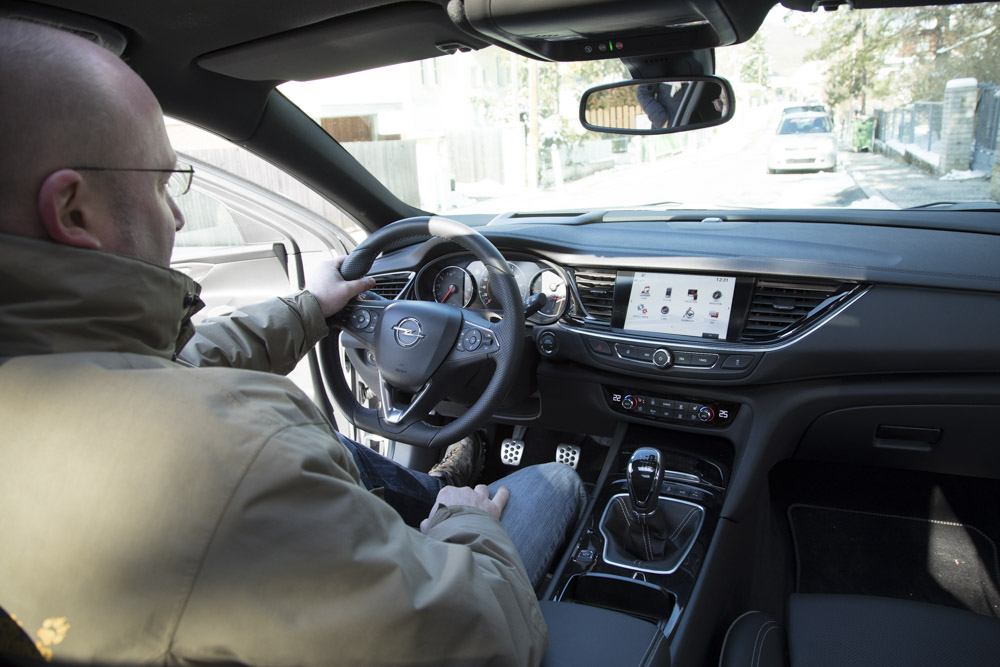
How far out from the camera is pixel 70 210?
93 centimetres

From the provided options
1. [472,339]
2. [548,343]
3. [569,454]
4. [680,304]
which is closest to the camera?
[472,339]

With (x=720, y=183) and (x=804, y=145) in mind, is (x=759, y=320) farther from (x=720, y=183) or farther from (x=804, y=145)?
(x=804, y=145)

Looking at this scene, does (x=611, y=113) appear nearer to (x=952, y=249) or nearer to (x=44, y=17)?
(x=952, y=249)

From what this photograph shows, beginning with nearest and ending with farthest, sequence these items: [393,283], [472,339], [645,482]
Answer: [645,482]
[472,339]
[393,283]

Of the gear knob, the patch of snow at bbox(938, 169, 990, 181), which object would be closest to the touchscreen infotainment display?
the gear knob

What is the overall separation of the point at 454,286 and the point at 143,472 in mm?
2023

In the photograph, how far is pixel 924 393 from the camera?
85.5 inches

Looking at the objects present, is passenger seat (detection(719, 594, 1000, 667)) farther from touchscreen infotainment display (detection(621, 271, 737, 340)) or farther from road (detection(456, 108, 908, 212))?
road (detection(456, 108, 908, 212))

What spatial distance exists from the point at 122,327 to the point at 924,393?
7.10ft

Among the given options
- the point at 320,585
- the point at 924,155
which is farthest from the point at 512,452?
the point at 320,585

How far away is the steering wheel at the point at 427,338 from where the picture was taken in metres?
2.21

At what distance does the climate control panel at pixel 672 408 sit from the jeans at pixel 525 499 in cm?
52

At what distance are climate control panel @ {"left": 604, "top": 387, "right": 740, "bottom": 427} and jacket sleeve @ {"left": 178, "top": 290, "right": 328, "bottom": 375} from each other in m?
1.11

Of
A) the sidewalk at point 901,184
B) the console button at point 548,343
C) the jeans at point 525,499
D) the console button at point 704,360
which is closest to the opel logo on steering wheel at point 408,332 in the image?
the jeans at point 525,499
